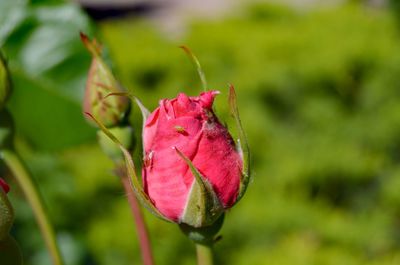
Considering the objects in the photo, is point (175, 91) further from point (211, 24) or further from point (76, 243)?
point (76, 243)

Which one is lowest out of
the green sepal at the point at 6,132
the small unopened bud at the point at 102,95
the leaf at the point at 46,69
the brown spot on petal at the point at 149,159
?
the leaf at the point at 46,69

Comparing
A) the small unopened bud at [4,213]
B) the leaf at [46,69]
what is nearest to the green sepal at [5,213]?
the small unopened bud at [4,213]

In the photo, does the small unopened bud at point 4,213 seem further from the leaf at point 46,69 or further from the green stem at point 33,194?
the leaf at point 46,69

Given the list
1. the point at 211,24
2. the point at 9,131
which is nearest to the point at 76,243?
the point at 9,131

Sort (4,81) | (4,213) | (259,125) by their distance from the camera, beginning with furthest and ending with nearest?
(259,125) < (4,81) < (4,213)

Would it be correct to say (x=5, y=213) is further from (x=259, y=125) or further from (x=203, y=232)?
(x=259, y=125)

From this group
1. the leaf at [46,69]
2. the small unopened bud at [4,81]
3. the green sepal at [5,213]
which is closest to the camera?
the green sepal at [5,213]

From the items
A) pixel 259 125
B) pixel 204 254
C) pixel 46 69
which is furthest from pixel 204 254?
pixel 259 125

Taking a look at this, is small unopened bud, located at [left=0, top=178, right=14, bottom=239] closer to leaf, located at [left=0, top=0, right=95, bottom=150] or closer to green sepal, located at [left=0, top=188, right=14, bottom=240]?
green sepal, located at [left=0, top=188, right=14, bottom=240]
